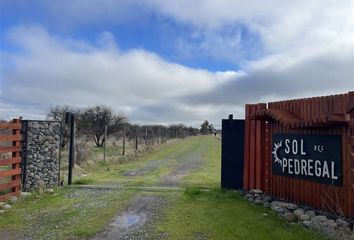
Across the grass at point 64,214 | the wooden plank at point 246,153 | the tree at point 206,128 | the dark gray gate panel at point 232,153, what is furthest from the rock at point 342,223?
the tree at point 206,128

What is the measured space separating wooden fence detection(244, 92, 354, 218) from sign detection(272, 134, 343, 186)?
0.11m

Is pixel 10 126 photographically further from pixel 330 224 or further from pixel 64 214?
pixel 330 224

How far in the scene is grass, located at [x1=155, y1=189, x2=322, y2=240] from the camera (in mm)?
6223

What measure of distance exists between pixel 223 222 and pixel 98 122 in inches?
1145

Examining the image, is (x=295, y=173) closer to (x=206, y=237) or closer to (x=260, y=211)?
(x=260, y=211)

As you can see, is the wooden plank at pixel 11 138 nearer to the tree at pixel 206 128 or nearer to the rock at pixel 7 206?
the rock at pixel 7 206

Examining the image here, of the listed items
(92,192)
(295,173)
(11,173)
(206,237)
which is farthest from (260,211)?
(11,173)

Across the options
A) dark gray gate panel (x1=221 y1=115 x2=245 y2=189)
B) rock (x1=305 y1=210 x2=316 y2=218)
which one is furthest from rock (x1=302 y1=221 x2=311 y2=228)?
dark gray gate panel (x1=221 y1=115 x2=245 y2=189)

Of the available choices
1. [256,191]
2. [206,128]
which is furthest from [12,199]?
[206,128]

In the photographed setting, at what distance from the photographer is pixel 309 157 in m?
7.59

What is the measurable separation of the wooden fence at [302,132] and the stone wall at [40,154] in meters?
5.33

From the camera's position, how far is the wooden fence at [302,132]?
21.6 feet

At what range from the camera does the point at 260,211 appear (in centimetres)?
786

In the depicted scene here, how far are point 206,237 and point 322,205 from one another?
8.13 feet
